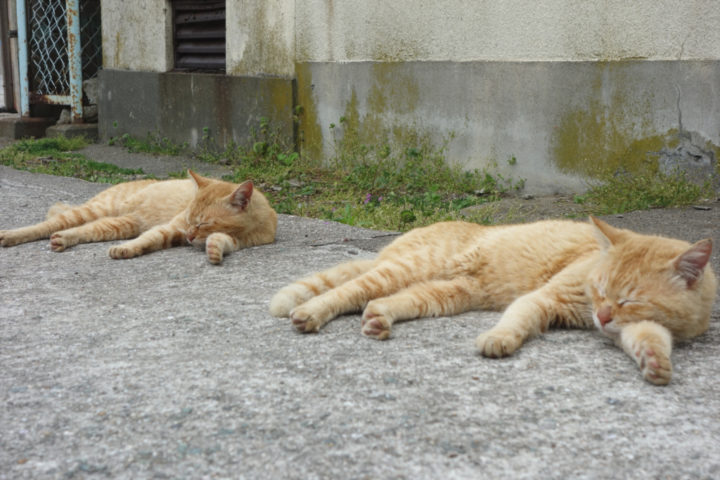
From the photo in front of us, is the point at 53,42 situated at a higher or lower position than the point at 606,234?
higher

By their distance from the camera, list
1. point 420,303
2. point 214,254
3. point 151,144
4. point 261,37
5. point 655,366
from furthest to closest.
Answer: point 151,144, point 261,37, point 214,254, point 420,303, point 655,366

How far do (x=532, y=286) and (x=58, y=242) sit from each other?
3.25m

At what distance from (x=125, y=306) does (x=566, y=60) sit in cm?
451

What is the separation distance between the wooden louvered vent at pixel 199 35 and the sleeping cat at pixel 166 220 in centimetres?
457

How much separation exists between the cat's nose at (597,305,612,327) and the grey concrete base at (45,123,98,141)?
10614 mm

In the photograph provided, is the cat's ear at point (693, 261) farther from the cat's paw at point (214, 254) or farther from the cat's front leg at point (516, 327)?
the cat's paw at point (214, 254)

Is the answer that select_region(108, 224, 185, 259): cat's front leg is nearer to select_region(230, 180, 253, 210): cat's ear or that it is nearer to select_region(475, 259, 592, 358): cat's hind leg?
select_region(230, 180, 253, 210): cat's ear

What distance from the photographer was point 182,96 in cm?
1025

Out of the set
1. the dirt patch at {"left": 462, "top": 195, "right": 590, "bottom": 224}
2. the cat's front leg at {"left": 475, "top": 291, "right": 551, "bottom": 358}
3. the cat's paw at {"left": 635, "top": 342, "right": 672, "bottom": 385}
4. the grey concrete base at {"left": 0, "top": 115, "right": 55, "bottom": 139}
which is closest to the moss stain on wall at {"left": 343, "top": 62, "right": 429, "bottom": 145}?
the dirt patch at {"left": 462, "top": 195, "right": 590, "bottom": 224}

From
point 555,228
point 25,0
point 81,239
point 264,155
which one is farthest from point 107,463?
point 25,0

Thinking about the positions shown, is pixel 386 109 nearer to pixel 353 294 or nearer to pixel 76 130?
pixel 353 294

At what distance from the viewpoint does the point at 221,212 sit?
4949mm

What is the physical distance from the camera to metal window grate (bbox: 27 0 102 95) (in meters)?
12.2

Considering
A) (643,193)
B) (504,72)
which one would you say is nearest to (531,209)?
(643,193)
